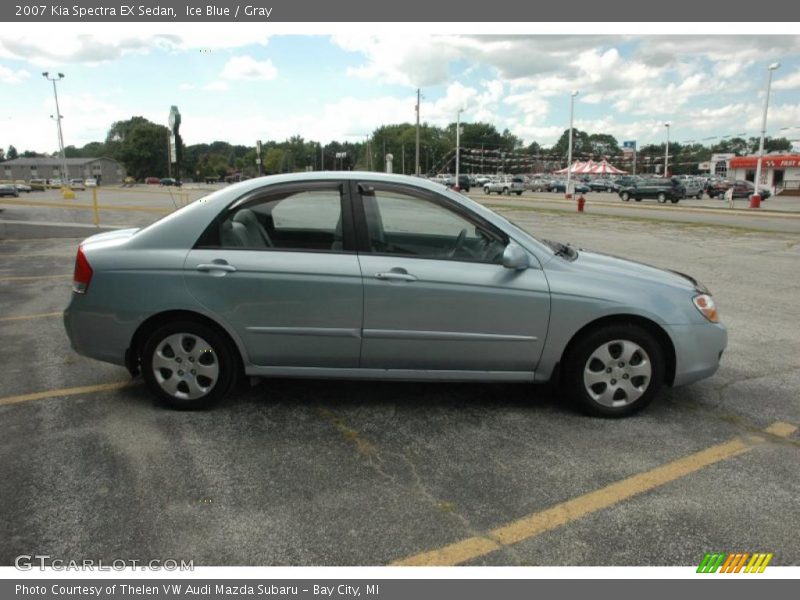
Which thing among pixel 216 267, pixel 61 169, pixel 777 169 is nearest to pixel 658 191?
pixel 777 169

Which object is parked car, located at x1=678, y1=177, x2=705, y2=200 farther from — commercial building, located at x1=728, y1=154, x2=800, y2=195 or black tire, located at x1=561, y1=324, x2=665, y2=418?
black tire, located at x1=561, y1=324, x2=665, y2=418

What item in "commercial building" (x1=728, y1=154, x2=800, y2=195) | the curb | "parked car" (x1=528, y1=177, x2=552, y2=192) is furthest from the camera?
"parked car" (x1=528, y1=177, x2=552, y2=192)

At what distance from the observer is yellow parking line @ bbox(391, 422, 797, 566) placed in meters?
2.65

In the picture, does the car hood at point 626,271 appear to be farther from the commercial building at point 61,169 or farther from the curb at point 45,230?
the commercial building at point 61,169

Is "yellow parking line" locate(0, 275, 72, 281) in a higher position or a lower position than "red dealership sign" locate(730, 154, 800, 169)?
lower

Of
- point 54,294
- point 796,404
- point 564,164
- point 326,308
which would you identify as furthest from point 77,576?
point 564,164

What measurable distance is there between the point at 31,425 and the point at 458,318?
2.82 metres

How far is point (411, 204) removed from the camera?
420cm

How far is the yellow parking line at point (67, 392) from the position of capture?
4.35 meters

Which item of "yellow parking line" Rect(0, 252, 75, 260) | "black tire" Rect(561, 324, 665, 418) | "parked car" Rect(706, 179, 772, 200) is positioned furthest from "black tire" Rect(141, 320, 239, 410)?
"parked car" Rect(706, 179, 772, 200)

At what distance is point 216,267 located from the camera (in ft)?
13.0

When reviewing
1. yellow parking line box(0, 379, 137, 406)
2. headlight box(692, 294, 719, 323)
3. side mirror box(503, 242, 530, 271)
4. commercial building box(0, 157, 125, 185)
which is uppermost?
commercial building box(0, 157, 125, 185)

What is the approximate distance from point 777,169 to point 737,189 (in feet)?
94.7

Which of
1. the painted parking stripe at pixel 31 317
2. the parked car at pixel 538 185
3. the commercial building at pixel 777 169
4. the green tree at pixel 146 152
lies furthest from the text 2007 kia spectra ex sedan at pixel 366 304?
the green tree at pixel 146 152
